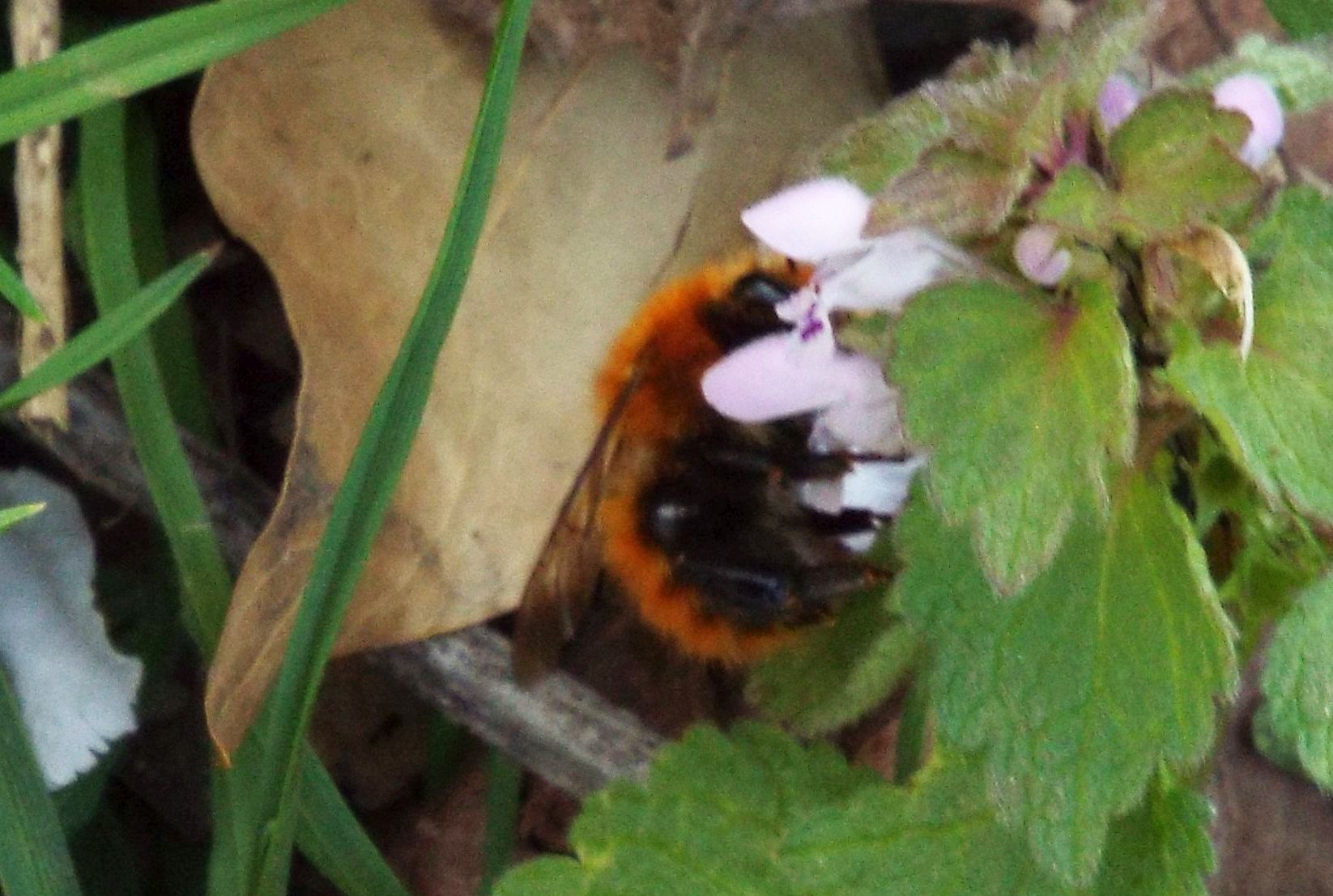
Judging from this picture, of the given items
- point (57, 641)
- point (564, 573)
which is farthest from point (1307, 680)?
point (57, 641)

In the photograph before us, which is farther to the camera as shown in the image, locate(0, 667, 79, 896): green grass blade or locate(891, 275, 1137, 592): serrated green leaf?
locate(0, 667, 79, 896): green grass blade

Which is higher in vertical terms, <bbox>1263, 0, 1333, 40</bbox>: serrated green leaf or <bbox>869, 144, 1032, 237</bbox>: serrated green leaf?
<bbox>869, 144, 1032, 237</bbox>: serrated green leaf

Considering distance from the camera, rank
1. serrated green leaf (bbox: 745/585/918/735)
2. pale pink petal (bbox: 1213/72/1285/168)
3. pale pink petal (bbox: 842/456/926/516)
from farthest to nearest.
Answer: serrated green leaf (bbox: 745/585/918/735) < pale pink petal (bbox: 842/456/926/516) < pale pink petal (bbox: 1213/72/1285/168)

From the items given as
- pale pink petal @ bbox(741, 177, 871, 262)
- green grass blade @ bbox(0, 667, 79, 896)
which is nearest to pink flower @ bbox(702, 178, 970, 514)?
pale pink petal @ bbox(741, 177, 871, 262)

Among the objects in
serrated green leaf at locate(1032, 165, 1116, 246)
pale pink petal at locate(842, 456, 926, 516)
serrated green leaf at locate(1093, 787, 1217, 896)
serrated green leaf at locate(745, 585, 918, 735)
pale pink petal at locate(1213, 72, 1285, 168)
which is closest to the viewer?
serrated green leaf at locate(1032, 165, 1116, 246)

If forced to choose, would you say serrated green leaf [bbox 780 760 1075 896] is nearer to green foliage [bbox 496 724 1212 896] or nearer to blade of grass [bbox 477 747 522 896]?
green foliage [bbox 496 724 1212 896]
